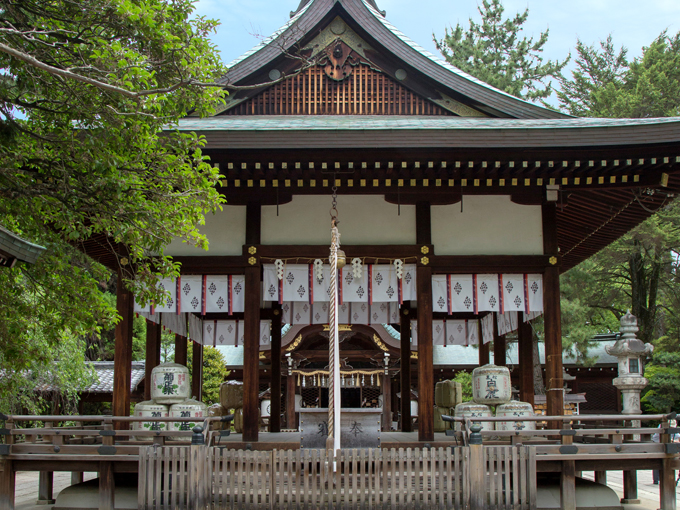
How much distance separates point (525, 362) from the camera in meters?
11.6

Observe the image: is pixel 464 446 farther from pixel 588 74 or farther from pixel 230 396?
pixel 588 74

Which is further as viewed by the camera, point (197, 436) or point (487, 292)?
point (487, 292)

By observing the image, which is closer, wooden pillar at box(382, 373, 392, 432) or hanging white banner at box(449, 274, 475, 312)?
hanging white banner at box(449, 274, 475, 312)

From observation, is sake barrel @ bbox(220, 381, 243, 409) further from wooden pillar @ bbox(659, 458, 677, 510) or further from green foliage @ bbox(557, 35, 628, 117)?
green foliage @ bbox(557, 35, 628, 117)

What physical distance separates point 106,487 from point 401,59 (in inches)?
298

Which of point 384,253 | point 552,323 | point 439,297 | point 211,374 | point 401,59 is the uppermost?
point 401,59

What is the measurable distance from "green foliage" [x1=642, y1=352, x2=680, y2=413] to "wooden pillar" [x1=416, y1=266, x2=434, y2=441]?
14.3 meters

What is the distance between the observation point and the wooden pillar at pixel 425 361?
29.2ft

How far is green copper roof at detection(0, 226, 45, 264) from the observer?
540cm

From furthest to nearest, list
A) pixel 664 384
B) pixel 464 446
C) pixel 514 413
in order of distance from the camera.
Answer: pixel 664 384, pixel 514 413, pixel 464 446

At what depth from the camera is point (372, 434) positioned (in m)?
9.64

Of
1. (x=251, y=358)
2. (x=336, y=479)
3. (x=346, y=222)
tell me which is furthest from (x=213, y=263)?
(x=336, y=479)

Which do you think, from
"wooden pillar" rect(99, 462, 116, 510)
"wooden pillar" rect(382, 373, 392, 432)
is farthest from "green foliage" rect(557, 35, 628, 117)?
"wooden pillar" rect(99, 462, 116, 510)

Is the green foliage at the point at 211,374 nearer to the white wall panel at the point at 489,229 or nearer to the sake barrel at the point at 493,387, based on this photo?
the sake barrel at the point at 493,387
